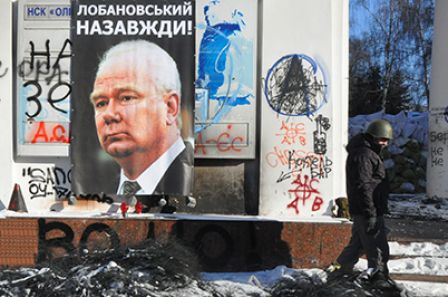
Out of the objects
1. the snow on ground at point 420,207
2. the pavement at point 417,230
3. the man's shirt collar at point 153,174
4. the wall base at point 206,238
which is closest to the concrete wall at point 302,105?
the wall base at point 206,238

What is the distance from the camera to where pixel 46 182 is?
775 cm

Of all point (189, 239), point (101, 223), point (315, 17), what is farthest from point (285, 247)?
point (315, 17)

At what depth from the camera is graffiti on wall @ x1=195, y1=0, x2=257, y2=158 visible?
7.41 meters

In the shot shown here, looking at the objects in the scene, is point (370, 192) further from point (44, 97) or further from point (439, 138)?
point (439, 138)

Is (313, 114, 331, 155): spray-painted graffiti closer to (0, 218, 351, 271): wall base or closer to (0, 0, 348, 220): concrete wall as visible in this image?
(0, 0, 348, 220): concrete wall

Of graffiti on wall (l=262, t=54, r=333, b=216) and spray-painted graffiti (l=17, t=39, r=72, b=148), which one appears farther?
spray-painted graffiti (l=17, t=39, r=72, b=148)

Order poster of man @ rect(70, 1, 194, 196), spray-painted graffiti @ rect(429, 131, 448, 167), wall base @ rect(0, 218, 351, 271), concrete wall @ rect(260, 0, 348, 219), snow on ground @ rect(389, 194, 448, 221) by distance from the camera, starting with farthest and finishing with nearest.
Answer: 1. spray-painted graffiti @ rect(429, 131, 448, 167)
2. snow on ground @ rect(389, 194, 448, 221)
3. poster of man @ rect(70, 1, 194, 196)
4. concrete wall @ rect(260, 0, 348, 219)
5. wall base @ rect(0, 218, 351, 271)

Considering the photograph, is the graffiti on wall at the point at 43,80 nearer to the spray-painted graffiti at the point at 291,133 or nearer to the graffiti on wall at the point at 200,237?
the graffiti on wall at the point at 200,237

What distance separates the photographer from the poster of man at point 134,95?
745cm

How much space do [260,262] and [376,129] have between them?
2188 mm

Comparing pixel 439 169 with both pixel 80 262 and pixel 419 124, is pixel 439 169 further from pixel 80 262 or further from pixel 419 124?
pixel 80 262

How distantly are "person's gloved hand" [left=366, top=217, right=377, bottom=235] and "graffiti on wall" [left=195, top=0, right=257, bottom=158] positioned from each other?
199 cm

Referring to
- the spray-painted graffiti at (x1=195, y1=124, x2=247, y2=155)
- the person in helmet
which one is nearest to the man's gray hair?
the spray-painted graffiti at (x1=195, y1=124, x2=247, y2=155)

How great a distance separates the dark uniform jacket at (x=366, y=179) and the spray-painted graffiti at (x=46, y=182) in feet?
12.6
